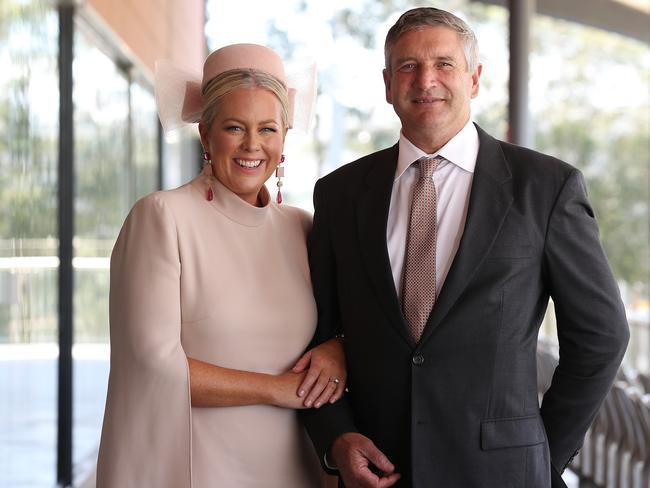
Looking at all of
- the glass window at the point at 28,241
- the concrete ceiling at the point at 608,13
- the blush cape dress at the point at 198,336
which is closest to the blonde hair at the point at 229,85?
the blush cape dress at the point at 198,336

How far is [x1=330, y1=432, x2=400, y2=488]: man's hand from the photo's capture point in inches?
80.8

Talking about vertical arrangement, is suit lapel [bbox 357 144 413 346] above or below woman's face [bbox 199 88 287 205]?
below

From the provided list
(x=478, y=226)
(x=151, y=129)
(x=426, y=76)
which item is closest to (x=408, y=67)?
(x=426, y=76)

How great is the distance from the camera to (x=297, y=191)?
10430mm

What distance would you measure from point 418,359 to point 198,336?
52cm

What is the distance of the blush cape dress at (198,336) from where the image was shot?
205 cm

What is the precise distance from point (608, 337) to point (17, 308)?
8.50 ft

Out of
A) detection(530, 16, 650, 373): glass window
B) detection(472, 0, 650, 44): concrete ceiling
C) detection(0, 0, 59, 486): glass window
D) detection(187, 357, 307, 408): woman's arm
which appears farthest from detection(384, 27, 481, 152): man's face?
detection(530, 16, 650, 373): glass window

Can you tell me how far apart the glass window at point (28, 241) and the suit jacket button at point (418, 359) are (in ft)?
6.71

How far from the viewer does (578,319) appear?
205 centimetres

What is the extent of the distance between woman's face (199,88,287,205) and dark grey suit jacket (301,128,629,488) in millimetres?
302

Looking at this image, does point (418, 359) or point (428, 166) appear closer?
point (418, 359)

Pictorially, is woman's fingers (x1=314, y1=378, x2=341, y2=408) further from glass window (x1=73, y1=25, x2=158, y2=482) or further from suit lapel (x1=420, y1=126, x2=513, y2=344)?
glass window (x1=73, y1=25, x2=158, y2=482)

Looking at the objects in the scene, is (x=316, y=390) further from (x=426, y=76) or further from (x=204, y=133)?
(x=426, y=76)
